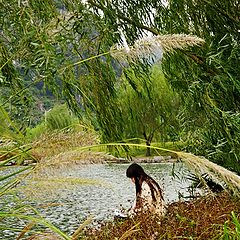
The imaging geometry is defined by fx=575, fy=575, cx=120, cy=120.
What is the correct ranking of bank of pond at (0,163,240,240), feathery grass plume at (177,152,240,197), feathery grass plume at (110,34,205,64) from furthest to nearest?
1. feathery grass plume at (110,34,205,64)
2. bank of pond at (0,163,240,240)
3. feathery grass plume at (177,152,240,197)

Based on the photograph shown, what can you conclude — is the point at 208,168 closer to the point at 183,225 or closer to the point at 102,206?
the point at 183,225

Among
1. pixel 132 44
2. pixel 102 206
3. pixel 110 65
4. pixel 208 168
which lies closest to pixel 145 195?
pixel 110 65

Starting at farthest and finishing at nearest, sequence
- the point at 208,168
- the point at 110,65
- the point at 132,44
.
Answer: the point at 110,65, the point at 132,44, the point at 208,168

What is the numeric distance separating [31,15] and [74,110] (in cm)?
83

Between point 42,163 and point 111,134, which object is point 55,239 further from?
point 111,134

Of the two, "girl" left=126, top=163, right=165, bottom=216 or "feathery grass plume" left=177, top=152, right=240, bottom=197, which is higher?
"feathery grass plume" left=177, top=152, right=240, bottom=197

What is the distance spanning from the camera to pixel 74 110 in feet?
11.5

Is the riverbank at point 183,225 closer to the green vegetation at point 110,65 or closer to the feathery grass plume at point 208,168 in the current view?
the green vegetation at point 110,65

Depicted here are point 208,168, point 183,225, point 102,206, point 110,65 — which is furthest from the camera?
point 102,206

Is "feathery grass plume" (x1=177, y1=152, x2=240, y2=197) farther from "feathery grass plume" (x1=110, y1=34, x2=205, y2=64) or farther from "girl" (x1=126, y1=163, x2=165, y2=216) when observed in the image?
"girl" (x1=126, y1=163, x2=165, y2=216)

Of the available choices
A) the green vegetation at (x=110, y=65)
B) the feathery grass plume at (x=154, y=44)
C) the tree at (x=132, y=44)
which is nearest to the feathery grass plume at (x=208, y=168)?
the feathery grass plume at (x=154, y=44)

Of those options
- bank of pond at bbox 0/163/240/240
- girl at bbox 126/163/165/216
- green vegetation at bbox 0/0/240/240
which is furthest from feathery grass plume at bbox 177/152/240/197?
girl at bbox 126/163/165/216

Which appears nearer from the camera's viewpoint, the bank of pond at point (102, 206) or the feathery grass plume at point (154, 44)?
the bank of pond at point (102, 206)

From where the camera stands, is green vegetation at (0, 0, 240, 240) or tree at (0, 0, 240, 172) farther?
tree at (0, 0, 240, 172)
